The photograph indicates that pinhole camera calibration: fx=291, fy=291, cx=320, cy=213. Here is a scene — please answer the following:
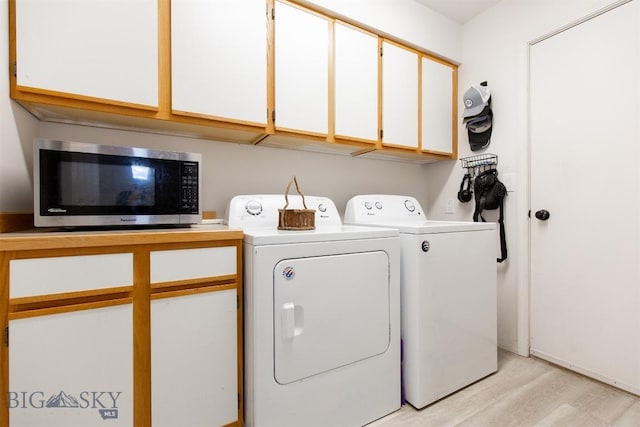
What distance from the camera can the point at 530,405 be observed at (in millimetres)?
1502

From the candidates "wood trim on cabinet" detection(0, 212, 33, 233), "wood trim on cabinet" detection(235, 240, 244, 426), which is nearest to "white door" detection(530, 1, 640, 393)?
"wood trim on cabinet" detection(235, 240, 244, 426)

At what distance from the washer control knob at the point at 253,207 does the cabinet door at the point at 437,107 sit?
1344mm

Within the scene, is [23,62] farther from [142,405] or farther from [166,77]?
[142,405]

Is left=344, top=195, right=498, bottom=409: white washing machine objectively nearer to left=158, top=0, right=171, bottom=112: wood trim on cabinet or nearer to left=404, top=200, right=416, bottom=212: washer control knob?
left=404, top=200, right=416, bottom=212: washer control knob

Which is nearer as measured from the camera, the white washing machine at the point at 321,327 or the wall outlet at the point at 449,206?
the white washing machine at the point at 321,327

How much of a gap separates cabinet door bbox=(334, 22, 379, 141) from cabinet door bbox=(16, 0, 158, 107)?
1.02 meters

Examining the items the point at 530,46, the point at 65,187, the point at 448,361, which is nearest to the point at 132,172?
the point at 65,187

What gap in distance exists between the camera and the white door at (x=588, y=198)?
1.58 m

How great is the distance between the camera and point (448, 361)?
1.57 metres

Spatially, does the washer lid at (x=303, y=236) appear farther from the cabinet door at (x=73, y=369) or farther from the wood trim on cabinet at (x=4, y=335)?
the wood trim on cabinet at (x=4, y=335)

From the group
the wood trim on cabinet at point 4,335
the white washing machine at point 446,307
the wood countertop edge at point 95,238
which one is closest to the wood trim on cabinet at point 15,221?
the wood countertop edge at point 95,238

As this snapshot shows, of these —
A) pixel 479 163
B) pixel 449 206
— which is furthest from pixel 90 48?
pixel 449 206

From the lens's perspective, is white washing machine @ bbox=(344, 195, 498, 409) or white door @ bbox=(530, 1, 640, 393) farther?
white door @ bbox=(530, 1, 640, 393)

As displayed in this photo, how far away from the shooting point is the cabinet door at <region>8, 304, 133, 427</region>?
92 cm
